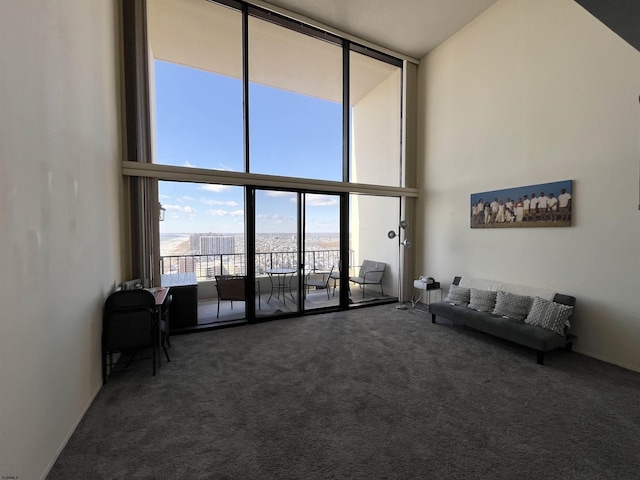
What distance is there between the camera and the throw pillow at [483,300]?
3891 mm

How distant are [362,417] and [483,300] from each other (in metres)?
2.71

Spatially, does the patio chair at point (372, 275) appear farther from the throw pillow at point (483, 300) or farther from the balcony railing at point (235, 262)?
the throw pillow at point (483, 300)

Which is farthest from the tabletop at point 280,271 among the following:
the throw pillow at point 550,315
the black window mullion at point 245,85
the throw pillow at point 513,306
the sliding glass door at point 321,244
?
the throw pillow at point 550,315

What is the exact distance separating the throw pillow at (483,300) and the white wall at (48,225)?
4.51 meters

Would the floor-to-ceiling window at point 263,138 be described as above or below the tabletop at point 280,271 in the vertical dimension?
above

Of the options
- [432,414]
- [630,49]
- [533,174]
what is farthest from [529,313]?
[630,49]

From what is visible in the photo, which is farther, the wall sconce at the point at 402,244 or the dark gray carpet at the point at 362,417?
the wall sconce at the point at 402,244

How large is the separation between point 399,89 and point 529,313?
15.9ft

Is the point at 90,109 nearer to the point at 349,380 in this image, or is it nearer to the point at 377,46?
the point at 349,380

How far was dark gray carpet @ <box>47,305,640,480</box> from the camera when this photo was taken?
1730 millimetres

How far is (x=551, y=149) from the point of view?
363 cm

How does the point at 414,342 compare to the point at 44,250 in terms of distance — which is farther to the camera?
the point at 414,342

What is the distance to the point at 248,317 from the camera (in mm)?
4480

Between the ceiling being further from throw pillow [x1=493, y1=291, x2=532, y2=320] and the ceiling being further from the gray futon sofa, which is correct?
throw pillow [x1=493, y1=291, x2=532, y2=320]
